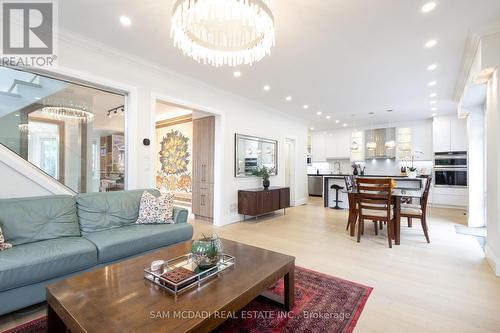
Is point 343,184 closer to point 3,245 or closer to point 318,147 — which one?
point 318,147

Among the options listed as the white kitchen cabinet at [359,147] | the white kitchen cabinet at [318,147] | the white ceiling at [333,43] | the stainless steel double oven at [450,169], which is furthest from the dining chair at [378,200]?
the white kitchen cabinet at [318,147]

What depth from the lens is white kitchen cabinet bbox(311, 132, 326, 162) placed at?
983 centimetres

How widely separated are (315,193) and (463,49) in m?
7.10

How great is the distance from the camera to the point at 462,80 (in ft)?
13.5

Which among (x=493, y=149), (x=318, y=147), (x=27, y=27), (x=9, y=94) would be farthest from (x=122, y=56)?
(x=318, y=147)

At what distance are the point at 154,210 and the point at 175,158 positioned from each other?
4023mm

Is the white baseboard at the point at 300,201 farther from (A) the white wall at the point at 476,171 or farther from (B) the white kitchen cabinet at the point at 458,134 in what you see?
(B) the white kitchen cabinet at the point at 458,134

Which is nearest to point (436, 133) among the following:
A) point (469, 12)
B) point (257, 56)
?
point (469, 12)

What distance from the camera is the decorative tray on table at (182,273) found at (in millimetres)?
1424

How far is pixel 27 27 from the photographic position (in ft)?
8.50

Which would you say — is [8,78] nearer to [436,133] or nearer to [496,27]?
[496,27]

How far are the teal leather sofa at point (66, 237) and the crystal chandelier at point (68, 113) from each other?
1.11 meters

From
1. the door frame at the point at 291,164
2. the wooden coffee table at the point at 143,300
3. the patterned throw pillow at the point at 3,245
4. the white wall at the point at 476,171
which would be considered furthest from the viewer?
the door frame at the point at 291,164

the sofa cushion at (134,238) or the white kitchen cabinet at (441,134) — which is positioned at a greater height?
the white kitchen cabinet at (441,134)
